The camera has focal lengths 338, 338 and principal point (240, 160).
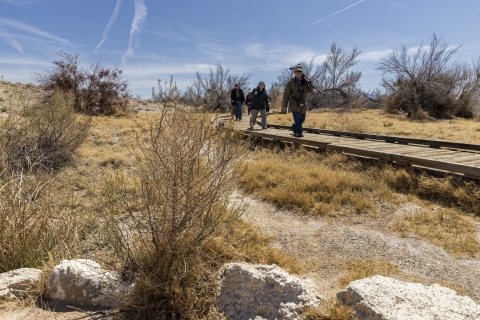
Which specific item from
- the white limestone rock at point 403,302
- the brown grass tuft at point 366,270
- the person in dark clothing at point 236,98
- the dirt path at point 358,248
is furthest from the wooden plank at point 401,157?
the person in dark clothing at point 236,98

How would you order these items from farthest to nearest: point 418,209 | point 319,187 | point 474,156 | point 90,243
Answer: point 474,156
point 319,187
point 418,209
point 90,243

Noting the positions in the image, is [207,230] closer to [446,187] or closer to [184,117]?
[184,117]

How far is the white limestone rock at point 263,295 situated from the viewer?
2449 millimetres

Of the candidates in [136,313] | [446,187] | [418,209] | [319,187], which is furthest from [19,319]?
[446,187]

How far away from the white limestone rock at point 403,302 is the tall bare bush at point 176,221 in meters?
1.10

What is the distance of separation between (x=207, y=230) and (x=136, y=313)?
0.80m

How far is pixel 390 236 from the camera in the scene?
12.4ft

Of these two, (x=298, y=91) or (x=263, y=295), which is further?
(x=298, y=91)

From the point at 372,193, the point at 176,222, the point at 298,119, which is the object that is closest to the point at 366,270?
the point at 176,222

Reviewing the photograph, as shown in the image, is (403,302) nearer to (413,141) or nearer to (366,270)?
(366,270)

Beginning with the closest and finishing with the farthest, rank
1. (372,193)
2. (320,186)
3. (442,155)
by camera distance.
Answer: (372,193) < (320,186) < (442,155)

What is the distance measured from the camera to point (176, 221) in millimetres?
2637

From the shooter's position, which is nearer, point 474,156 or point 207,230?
point 207,230

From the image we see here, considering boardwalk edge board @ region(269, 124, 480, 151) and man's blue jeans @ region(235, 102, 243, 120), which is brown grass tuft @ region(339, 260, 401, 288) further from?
man's blue jeans @ region(235, 102, 243, 120)
